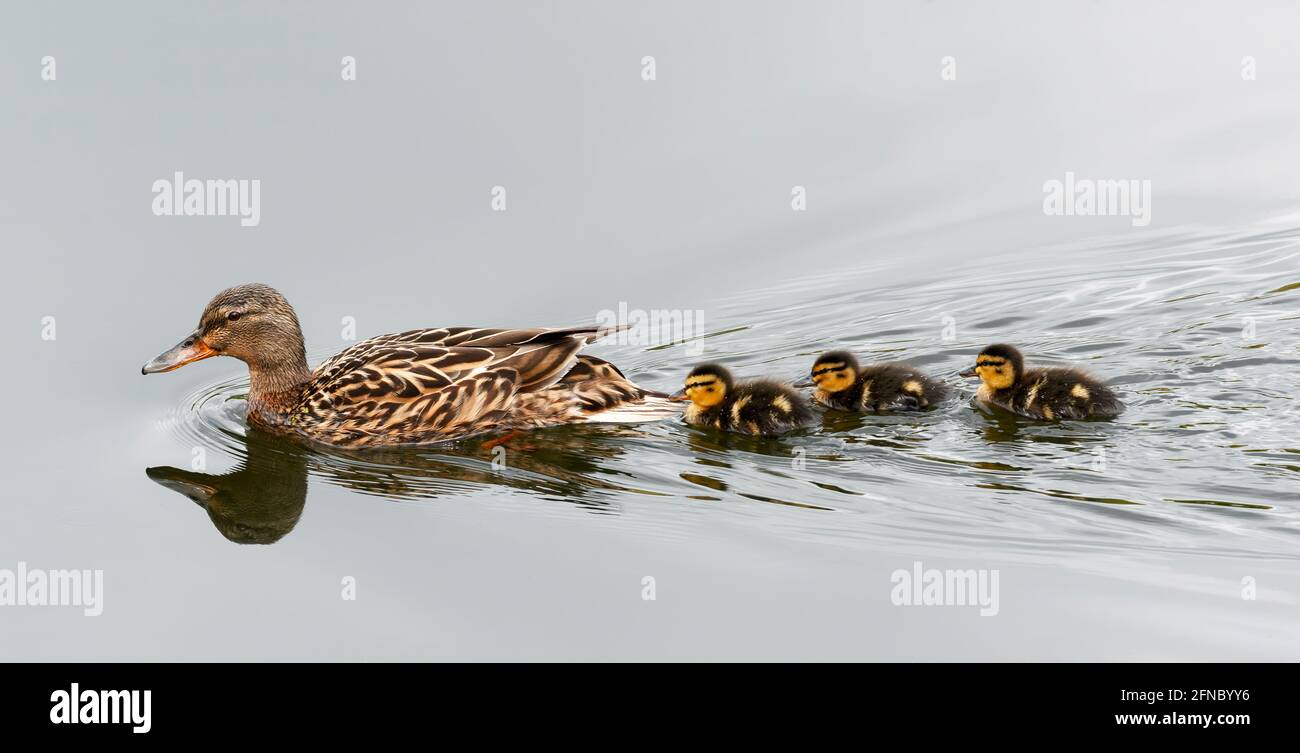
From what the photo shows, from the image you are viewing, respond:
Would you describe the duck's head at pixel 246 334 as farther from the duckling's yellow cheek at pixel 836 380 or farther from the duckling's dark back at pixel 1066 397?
the duckling's dark back at pixel 1066 397

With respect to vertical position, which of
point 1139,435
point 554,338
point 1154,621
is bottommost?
point 1154,621

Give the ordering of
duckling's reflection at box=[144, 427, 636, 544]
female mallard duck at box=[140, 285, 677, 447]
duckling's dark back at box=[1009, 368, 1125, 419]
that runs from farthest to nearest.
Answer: female mallard duck at box=[140, 285, 677, 447] < duckling's dark back at box=[1009, 368, 1125, 419] < duckling's reflection at box=[144, 427, 636, 544]

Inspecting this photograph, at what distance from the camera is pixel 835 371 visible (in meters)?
6.18

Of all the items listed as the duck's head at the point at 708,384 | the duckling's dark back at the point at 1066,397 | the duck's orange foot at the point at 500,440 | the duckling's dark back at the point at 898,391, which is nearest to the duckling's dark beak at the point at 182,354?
the duck's orange foot at the point at 500,440

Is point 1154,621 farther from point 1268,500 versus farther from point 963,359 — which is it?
point 963,359

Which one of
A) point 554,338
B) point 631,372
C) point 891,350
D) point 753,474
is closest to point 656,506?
point 753,474

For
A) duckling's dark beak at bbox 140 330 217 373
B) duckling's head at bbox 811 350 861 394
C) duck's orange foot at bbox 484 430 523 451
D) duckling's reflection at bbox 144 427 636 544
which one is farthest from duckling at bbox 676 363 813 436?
duckling's dark beak at bbox 140 330 217 373

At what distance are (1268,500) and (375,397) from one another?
11.2 ft

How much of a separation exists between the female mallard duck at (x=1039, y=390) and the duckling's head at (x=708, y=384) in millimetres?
1064

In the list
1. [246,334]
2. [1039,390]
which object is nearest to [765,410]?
[1039,390]

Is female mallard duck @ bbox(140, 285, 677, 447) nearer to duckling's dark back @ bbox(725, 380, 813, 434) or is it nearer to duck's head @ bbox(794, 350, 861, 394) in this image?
duckling's dark back @ bbox(725, 380, 813, 434)

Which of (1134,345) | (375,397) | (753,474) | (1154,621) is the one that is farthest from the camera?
(1134,345)

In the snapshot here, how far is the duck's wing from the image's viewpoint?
19.5 ft

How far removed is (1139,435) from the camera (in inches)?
222
